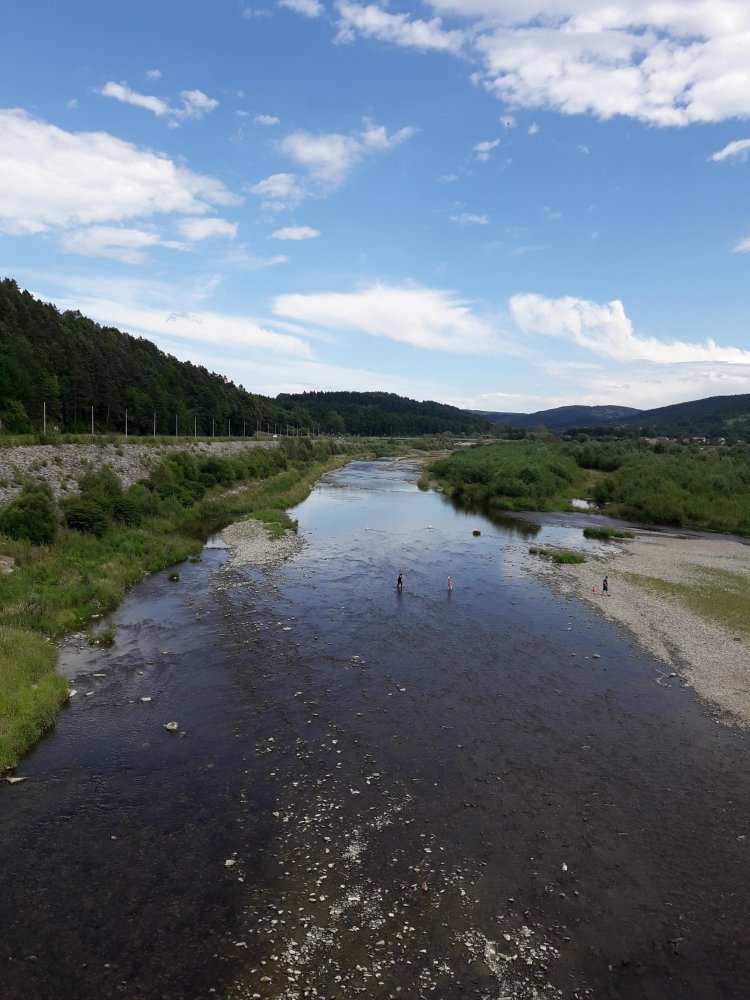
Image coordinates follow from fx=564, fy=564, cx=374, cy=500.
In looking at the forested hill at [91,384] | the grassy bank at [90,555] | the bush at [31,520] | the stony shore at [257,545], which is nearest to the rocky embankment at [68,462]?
the grassy bank at [90,555]

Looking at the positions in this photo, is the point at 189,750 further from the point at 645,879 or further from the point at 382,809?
the point at 645,879

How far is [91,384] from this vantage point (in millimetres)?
73812

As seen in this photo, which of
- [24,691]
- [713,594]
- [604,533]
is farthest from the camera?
[604,533]

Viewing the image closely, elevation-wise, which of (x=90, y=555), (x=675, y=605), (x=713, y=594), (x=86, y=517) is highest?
(x=86, y=517)

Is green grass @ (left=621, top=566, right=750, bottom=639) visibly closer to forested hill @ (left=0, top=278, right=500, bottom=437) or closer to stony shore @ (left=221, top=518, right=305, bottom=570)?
stony shore @ (left=221, top=518, right=305, bottom=570)

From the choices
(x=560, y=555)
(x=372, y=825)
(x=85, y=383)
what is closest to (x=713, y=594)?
(x=560, y=555)

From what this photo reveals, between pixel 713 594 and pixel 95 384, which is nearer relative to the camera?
pixel 713 594

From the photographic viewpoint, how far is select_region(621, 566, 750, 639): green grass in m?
25.5

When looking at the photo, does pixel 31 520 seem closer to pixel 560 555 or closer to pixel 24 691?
pixel 24 691

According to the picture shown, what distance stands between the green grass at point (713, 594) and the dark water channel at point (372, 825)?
6.31 m

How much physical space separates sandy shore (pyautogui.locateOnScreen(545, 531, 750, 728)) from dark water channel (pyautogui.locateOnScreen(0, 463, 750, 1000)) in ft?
4.11

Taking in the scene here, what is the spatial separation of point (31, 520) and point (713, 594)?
3464 cm

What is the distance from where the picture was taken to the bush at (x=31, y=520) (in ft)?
88.4

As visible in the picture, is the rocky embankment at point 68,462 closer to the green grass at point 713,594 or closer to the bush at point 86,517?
the bush at point 86,517
